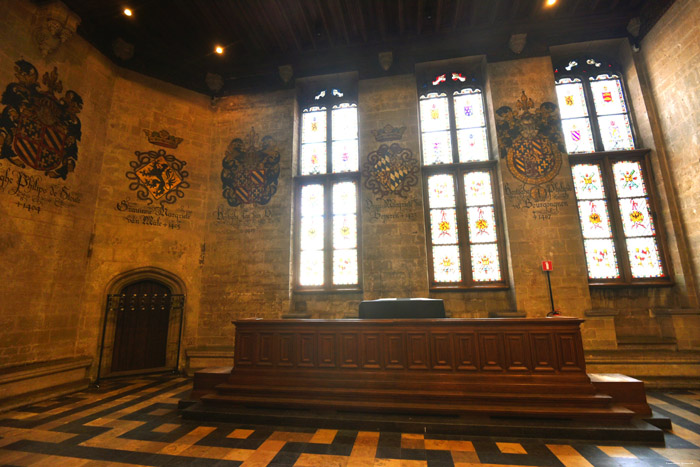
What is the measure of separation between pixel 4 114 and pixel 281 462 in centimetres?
654

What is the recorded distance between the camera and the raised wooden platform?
3389mm

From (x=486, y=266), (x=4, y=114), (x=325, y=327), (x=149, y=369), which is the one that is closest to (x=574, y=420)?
(x=325, y=327)

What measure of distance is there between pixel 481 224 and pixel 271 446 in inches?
219

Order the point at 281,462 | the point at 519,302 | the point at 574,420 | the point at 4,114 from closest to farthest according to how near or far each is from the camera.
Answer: the point at 281,462
the point at 574,420
the point at 4,114
the point at 519,302

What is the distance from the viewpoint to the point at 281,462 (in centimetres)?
265

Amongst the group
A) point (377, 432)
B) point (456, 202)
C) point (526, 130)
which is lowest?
point (377, 432)

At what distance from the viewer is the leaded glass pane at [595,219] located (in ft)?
20.5

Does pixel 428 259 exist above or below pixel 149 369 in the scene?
above

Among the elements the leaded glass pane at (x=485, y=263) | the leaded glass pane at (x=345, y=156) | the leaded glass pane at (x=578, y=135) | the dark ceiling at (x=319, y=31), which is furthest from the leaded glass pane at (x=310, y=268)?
the leaded glass pane at (x=578, y=135)

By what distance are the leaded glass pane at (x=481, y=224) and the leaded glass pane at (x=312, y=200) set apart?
10.8 feet

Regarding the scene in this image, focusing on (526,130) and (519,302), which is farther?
(526,130)

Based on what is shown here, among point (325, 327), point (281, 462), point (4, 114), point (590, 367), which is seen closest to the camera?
point (281, 462)

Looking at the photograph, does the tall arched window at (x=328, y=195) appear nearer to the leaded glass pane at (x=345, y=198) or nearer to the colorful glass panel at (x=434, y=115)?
the leaded glass pane at (x=345, y=198)

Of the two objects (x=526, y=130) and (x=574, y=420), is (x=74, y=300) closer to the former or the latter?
(x=574, y=420)
